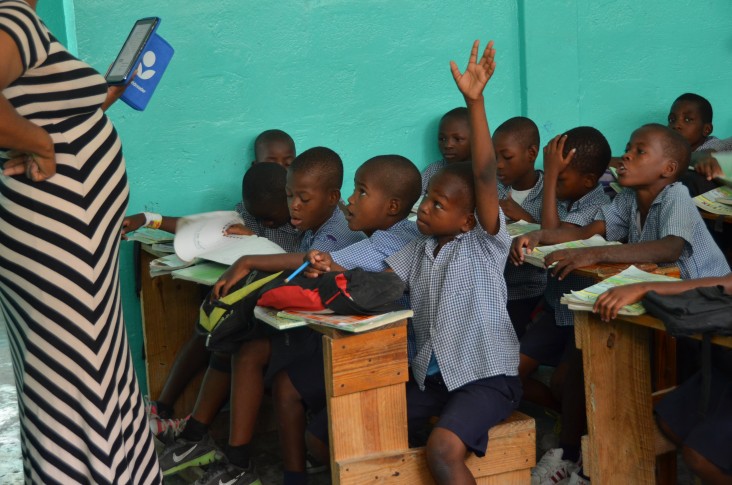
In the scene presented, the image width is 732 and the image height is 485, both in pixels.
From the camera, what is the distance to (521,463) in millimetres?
2596

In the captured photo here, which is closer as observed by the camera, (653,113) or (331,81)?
(331,81)

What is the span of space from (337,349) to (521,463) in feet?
2.26

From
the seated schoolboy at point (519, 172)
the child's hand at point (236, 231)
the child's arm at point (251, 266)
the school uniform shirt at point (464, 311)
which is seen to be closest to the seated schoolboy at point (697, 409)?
the school uniform shirt at point (464, 311)

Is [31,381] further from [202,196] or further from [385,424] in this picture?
[202,196]

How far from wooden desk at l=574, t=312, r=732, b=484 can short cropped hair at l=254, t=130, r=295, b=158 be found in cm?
212

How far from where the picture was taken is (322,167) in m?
3.29

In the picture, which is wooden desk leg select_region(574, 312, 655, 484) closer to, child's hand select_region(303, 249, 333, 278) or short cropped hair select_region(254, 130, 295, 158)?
child's hand select_region(303, 249, 333, 278)

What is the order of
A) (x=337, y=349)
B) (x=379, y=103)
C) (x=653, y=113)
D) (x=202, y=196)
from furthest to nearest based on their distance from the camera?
(x=653, y=113) < (x=379, y=103) < (x=202, y=196) < (x=337, y=349)

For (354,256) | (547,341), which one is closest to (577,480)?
(547,341)

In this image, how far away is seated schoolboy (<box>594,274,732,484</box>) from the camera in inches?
85.0

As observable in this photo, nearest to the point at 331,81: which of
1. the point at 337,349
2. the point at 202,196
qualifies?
the point at 202,196

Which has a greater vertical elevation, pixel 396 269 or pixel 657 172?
pixel 657 172

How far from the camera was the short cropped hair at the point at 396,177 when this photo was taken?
3.05 m

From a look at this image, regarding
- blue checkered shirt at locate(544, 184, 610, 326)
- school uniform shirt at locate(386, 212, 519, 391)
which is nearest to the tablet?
school uniform shirt at locate(386, 212, 519, 391)
